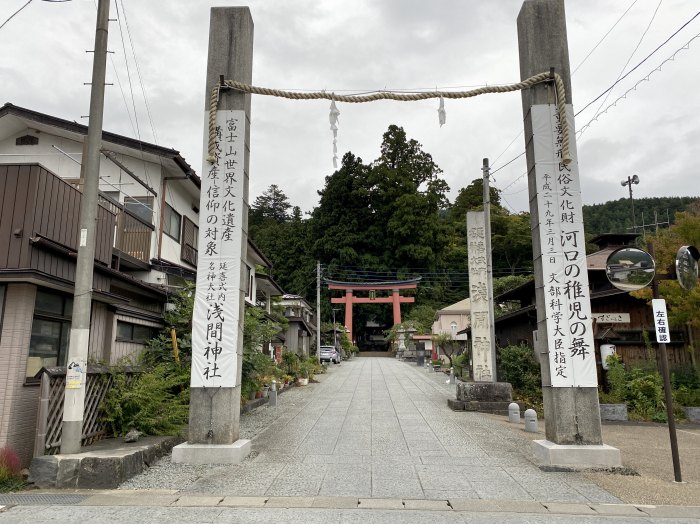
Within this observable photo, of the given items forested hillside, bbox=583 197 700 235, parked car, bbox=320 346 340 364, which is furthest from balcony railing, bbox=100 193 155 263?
forested hillside, bbox=583 197 700 235

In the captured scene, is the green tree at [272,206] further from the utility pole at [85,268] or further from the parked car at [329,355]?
the utility pole at [85,268]

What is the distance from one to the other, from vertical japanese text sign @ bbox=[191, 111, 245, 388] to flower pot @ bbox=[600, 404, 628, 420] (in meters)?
10.4

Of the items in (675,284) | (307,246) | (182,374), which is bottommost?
(182,374)

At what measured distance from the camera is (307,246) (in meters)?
62.2

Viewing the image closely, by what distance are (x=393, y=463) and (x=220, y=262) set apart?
4.40 metres

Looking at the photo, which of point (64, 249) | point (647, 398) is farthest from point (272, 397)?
point (647, 398)

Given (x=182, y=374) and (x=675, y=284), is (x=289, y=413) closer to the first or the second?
(x=182, y=374)

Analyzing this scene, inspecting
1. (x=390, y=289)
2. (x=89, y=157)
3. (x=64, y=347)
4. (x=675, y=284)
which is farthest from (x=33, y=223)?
(x=390, y=289)

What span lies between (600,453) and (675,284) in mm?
8536

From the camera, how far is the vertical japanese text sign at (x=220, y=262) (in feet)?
26.6

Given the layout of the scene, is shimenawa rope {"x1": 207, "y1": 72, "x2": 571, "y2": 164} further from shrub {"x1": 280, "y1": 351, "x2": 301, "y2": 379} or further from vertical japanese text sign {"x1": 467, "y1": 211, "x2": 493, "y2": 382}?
shrub {"x1": 280, "y1": 351, "x2": 301, "y2": 379}

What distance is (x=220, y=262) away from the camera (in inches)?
329

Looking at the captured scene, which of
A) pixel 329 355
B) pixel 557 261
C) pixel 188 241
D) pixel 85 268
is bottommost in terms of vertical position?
pixel 329 355

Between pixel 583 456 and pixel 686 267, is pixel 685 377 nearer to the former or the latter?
pixel 686 267
